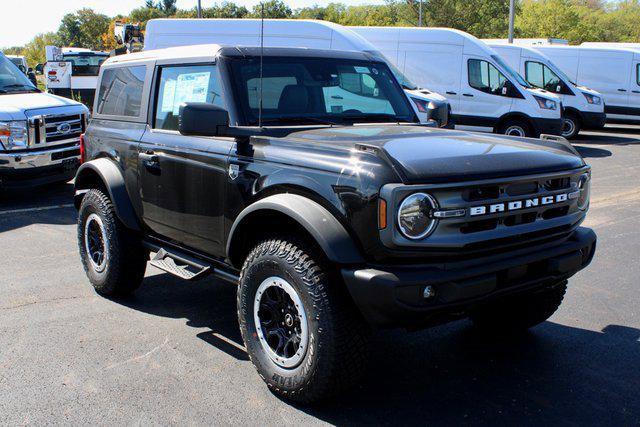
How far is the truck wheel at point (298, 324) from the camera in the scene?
11.0 feet

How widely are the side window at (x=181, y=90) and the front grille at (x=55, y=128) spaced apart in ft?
17.4

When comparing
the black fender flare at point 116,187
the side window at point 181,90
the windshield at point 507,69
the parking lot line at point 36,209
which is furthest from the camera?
the windshield at point 507,69

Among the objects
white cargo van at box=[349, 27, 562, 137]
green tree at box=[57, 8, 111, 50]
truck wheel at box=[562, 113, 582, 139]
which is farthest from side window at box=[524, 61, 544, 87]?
green tree at box=[57, 8, 111, 50]

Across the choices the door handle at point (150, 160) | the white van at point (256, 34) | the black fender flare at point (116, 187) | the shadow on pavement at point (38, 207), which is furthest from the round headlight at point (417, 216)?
the white van at point (256, 34)

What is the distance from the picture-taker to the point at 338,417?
3.51 m

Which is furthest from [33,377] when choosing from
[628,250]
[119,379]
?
[628,250]

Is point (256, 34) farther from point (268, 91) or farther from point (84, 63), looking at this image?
point (84, 63)

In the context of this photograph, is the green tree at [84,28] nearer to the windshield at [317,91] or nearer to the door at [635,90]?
the door at [635,90]

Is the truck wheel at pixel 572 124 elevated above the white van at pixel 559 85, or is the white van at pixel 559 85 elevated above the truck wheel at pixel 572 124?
the white van at pixel 559 85

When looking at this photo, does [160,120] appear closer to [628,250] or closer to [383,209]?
[383,209]

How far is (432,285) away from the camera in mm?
3135

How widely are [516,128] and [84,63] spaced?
653 inches

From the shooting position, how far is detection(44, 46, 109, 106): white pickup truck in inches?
911

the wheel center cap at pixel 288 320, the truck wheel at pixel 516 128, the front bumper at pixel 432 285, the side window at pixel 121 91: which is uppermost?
the side window at pixel 121 91
